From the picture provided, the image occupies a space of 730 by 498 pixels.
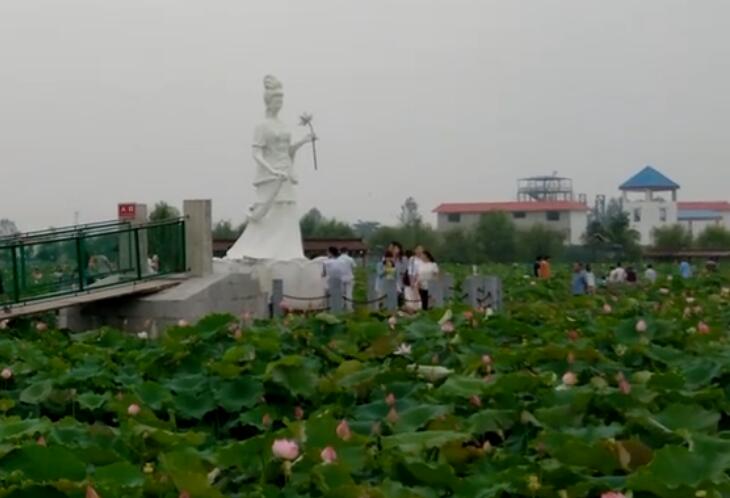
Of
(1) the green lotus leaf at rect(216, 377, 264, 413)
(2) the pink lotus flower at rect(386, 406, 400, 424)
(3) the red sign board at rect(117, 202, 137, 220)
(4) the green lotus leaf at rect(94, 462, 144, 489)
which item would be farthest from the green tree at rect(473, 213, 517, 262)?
(4) the green lotus leaf at rect(94, 462, 144, 489)

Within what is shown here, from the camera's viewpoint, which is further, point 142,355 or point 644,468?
point 142,355

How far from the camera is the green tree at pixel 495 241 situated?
185 ft

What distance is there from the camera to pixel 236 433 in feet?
14.8

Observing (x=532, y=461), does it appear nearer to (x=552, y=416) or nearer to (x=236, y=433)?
(x=552, y=416)

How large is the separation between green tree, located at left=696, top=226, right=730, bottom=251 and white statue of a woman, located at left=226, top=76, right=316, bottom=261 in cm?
4857

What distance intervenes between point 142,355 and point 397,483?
9.91 feet

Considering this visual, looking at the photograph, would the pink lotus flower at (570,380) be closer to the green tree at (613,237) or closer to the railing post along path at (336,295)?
the railing post along path at (336,295)

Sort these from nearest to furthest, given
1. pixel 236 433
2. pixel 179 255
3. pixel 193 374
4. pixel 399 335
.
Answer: pixel 236 433, pixel 193 374, pixel 399 335, pixel 179 255

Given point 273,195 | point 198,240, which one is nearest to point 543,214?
point 273,195

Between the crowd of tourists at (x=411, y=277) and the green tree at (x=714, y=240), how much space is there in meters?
50.6

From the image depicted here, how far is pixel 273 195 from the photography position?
1900cm

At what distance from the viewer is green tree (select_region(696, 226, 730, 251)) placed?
217 feet

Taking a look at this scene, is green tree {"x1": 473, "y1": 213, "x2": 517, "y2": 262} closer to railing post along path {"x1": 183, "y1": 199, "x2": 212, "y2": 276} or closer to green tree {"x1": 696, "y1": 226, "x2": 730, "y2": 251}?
green tree {"x1": 696, "y1": 226, "x2": 730, "y2": 251}

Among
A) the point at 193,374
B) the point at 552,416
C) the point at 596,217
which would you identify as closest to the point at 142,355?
the point at 193,374
